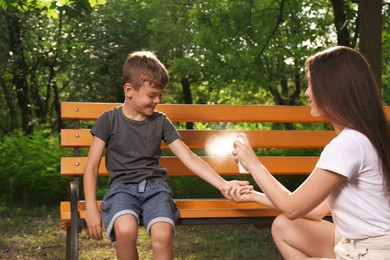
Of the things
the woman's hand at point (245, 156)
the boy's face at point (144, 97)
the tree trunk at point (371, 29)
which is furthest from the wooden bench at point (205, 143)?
the tree trunk at point (371, 29)

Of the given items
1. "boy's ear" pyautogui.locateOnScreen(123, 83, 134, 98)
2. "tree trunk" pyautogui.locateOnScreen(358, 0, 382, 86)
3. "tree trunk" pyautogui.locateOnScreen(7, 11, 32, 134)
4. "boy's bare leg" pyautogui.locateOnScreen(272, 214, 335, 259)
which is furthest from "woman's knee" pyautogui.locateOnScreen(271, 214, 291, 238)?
"tree trunk" pyautogui.locateOnScreen(7, 11, 32, 134)

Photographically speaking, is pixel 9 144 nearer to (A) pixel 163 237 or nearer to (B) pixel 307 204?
(A) pixel 163 237

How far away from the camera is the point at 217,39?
12188 mm

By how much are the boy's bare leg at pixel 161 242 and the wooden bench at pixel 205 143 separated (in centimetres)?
35

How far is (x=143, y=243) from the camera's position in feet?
22.6

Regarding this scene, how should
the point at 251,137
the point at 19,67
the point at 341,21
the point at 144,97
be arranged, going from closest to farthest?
the point at 144,97 → the point at 251,137 → the point at 341,21 → the point at 19,67

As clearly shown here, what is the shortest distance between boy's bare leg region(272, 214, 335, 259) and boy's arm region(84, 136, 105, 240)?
932mm

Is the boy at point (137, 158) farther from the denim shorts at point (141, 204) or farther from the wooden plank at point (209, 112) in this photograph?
the wooden plank at point (209, 112)

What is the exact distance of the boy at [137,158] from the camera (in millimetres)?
4102

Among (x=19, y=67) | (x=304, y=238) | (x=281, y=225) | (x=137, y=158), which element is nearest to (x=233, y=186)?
(x=281, y=225)

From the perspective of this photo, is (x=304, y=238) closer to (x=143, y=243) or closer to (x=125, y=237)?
(x=125, y=237)

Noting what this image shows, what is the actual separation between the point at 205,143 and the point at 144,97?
3.20ft

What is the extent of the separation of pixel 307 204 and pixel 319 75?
517 millimetres

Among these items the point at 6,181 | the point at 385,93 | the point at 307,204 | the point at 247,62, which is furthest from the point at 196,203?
the point at 385,93
